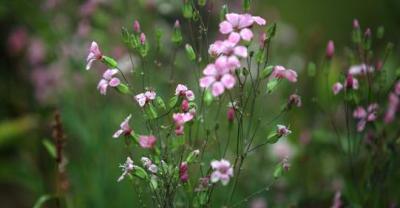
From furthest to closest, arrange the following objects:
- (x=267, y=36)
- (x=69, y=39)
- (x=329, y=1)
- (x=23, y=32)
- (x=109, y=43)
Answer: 1. (x=329, y=1)
2. (x=23, y=32)
3. (x=109, y=43)
4. (x=69, y=39)
5. (x=267, y=36)

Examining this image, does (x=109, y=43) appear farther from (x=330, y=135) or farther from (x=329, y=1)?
(x=329, y=1)

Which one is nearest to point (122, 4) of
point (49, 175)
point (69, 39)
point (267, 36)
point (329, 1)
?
point (69, 39)

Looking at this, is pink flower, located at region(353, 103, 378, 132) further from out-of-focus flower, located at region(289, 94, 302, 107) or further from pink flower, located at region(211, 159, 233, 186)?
pink flower, located at region(211, 159, 233, 186)

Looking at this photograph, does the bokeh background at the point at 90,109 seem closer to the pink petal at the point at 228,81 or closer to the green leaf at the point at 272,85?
the green leaf at the point at 272,85

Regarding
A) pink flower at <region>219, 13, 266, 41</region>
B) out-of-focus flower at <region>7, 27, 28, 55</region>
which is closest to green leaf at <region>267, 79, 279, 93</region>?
pink flower at <region>219, 13, 266, 41</region>

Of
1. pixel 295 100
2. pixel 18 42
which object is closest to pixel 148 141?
pixel 295 100
